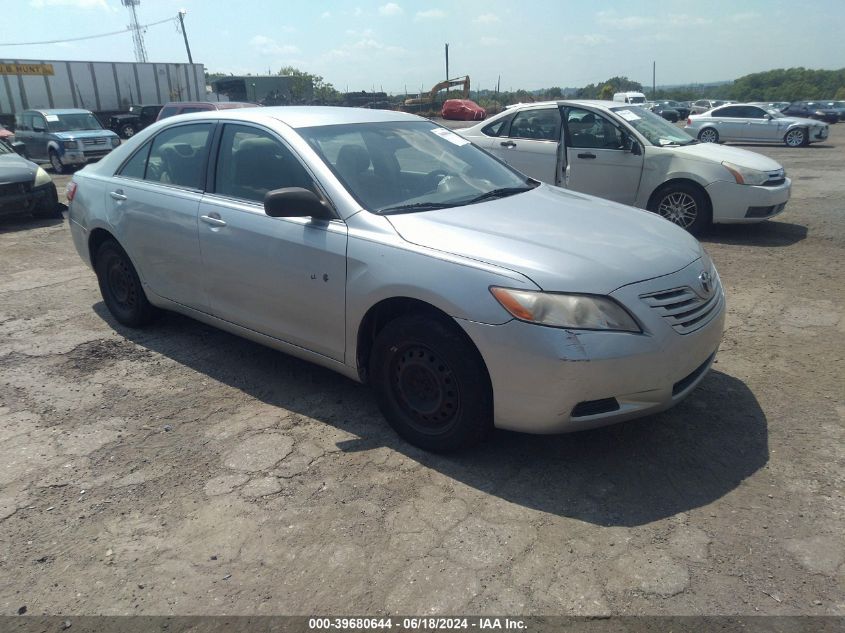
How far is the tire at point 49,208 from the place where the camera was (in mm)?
9992

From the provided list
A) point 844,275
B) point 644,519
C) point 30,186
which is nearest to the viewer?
point 644,519

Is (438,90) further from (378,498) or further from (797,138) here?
(378,498)

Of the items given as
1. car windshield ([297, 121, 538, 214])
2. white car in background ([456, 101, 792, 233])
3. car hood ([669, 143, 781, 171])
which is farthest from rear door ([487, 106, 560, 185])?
car windshield ([297, 121, 538, 214])

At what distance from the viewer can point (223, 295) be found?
163 inches

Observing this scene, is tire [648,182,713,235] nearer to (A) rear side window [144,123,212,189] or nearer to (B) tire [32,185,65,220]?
(A) rear side window [144,123,212,189]

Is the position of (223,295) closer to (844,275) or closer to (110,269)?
(110,269)

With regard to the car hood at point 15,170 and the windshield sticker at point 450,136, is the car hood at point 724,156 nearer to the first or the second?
the windshield sticker at point 450,136

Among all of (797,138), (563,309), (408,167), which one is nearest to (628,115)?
A: (408,167)

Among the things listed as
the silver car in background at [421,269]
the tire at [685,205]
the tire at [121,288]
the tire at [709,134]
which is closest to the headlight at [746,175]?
the tire at [685,205]

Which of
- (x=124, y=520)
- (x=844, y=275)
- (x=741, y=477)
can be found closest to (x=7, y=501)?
(x=124, y=520)

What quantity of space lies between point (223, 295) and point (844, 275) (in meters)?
5.80

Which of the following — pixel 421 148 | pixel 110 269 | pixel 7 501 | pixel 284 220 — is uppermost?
pixel 421 148

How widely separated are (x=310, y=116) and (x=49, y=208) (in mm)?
7890

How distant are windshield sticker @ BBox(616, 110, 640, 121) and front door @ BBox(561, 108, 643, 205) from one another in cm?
21
